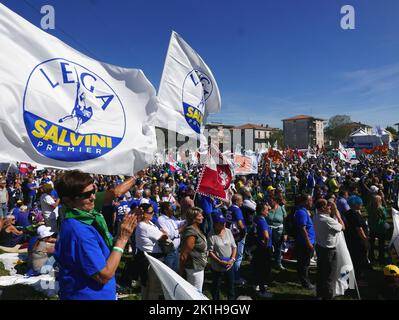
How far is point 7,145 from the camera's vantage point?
2793 millimetres

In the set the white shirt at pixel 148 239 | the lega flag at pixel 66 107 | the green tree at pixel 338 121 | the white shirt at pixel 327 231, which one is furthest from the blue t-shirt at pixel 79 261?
the green tree at pixel 338 121

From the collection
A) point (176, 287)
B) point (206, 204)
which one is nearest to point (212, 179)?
point (206, 204)

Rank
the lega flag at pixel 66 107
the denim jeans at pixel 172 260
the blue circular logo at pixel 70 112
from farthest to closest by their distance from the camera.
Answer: the denim jeans at pixel 172 260
the blue circular logo at pixel 70 112
the lega flag at pixel 66 107

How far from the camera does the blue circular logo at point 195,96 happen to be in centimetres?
558

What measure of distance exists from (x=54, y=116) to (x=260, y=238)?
4276mm

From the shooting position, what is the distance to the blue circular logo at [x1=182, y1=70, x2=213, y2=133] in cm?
558

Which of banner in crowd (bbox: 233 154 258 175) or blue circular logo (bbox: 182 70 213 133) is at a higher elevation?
blue circular logo (bbox: 182 70 213 133)

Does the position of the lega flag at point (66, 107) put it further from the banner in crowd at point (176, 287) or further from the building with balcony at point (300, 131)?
the building with balcony at point (300, 131)

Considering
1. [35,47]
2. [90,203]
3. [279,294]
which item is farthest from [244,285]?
[35,47]

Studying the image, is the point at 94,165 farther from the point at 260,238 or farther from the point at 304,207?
the point at 304,207

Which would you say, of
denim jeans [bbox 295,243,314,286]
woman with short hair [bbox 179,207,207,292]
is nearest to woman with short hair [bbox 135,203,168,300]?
woman with short hair [bbox 179,207,207,292]

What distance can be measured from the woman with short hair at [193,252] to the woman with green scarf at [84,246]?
205 centimetres

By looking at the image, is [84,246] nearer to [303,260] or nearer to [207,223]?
[303,260]

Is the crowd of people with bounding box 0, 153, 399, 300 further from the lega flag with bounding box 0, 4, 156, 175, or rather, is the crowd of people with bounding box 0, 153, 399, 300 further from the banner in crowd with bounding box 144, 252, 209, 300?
the banner in crowd with bounding box 144, 252, 209, 300
